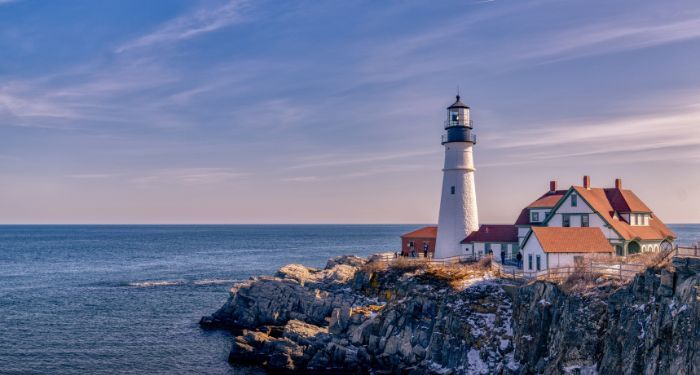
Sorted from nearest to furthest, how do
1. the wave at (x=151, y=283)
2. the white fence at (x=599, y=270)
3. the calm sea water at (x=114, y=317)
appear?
the white fence at (x=599, y=270) → the calm sea water at (x=114, y=317) → the wave at (x=151, y=283)

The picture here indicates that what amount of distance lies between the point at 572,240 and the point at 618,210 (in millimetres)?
8286

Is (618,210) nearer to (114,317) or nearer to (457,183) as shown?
(457,183)

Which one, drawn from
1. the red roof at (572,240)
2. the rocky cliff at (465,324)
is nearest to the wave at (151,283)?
the rocky cliff at (465,324)

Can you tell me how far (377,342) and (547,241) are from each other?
1364cm

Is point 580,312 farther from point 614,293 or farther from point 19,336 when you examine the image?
point 19,336

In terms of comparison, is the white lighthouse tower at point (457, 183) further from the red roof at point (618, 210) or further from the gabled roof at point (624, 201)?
the gabled roof at point (624, 201)

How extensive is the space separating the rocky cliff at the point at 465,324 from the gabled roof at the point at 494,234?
23.8 ft

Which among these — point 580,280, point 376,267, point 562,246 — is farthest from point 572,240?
point 376,267

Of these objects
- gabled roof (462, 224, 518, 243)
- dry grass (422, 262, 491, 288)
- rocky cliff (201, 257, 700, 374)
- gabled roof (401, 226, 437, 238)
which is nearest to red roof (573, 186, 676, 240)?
gabled roof (462, 224, 518, 243)

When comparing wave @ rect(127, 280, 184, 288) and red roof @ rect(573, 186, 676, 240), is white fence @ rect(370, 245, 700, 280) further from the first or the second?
wave @ rect(127, 280, 184, 288)

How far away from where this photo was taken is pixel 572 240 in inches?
1596

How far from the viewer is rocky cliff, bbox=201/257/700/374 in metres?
24.5

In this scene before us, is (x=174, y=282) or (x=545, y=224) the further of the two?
(x=174, y=282)

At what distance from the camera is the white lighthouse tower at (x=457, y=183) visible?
166 ft
